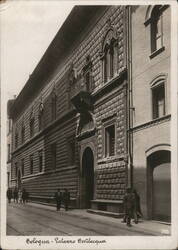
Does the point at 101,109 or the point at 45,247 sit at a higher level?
the point at 101,109

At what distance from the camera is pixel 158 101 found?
1241 cm

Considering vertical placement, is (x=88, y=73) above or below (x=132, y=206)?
above

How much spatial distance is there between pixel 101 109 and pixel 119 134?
1613 millimetres

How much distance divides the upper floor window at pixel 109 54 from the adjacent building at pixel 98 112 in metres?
0.03

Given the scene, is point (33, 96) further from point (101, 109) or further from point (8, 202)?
point (8, 202)

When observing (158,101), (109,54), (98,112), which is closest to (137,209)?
(158,101)

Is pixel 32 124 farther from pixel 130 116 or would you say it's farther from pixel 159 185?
pixel 159 185

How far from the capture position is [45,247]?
9492 millimetres

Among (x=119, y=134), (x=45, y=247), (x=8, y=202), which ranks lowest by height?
(x=45, y=247)

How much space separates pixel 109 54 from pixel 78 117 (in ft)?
7.75

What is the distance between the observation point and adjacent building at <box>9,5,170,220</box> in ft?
39.3

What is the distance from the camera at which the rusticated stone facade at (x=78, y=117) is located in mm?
13125

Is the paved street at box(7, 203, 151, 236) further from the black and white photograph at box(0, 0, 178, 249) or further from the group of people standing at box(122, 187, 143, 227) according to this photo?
the group of people standing at box(122, 187, 143, 227)

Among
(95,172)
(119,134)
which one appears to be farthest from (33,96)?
(95,172)
